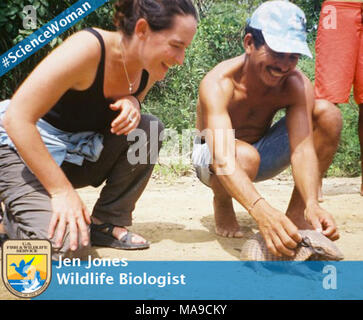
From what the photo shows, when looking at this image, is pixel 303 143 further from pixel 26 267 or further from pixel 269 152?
pixel 26 267

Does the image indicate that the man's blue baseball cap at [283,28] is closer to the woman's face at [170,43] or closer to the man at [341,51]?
the woman's face at [170,43]

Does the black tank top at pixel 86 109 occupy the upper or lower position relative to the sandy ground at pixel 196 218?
upper

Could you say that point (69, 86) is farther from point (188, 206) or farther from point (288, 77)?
point (188, 206)

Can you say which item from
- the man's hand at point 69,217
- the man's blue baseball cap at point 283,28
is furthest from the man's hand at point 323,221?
the man's hand at point 69,217

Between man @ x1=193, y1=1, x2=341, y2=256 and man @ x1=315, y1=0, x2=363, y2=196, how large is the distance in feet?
3.68

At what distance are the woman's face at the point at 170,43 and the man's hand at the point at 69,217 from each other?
0.61 metres

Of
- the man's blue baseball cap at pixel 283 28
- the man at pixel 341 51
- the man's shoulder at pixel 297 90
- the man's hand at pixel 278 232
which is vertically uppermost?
the man at pixel 341 51

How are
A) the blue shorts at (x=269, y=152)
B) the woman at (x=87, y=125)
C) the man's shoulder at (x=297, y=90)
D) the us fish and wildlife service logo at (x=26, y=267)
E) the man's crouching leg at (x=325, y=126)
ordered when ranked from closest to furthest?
the us fish and wildlife service logo at (x=26, y=267) → the woman at (x=87, y=125) → the man's shoulder at (x=297, y=90) → the man's crouching leg at (x=325, y=126) → the blue shorts at (x=269, y=152)

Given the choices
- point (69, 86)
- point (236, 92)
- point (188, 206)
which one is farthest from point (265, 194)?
point (69, 86)

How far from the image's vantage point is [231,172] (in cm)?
194

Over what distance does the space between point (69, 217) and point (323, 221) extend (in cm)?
96

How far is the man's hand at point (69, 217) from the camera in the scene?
5.11 ft

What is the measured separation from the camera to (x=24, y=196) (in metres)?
1.89

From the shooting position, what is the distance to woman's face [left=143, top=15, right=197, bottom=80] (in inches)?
72.6
